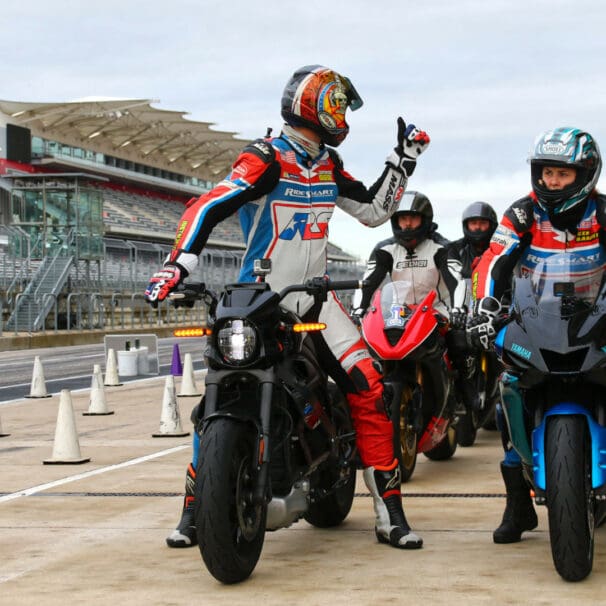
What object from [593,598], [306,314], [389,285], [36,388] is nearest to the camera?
[593,598]

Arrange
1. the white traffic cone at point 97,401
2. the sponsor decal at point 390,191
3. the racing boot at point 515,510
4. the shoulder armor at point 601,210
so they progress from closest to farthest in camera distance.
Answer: the shoulder armor at point 601,210 → the racing boot at point 515,510 → the sponsor decal at point 390,191 → the white traffic cone at point 97,401

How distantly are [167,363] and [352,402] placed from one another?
2011cm

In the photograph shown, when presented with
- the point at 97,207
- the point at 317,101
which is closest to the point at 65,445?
the point at 317,101

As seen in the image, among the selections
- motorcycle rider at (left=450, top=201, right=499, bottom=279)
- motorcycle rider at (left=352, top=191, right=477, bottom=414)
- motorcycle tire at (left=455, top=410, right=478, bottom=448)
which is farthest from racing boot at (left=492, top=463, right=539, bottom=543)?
motorcycle rider at (left=450, top=201, right=499, bottom=279)

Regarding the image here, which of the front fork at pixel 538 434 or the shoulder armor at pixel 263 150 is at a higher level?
the shoulder armor at pixel 263 150

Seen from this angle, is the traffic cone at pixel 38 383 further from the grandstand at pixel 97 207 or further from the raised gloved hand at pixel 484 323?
the grandstand at pixel 97 207

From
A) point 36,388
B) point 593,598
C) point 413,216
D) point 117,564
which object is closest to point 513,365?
point 593,598

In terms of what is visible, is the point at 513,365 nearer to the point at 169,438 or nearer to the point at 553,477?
the point at 553,477

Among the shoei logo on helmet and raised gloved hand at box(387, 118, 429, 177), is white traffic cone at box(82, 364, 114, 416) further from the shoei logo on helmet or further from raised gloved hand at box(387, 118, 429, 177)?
the shoei logo on helmet

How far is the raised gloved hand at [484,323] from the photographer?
4.91 meters

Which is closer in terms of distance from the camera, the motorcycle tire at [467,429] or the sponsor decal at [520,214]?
the sponsor decal at [520,214]

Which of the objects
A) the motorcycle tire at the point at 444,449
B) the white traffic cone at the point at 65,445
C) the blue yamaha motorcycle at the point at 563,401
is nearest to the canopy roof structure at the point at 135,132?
the white traffic cone at the point at 65,445

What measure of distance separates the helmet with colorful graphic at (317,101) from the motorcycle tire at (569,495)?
75.9 inches

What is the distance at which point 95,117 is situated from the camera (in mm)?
74688
